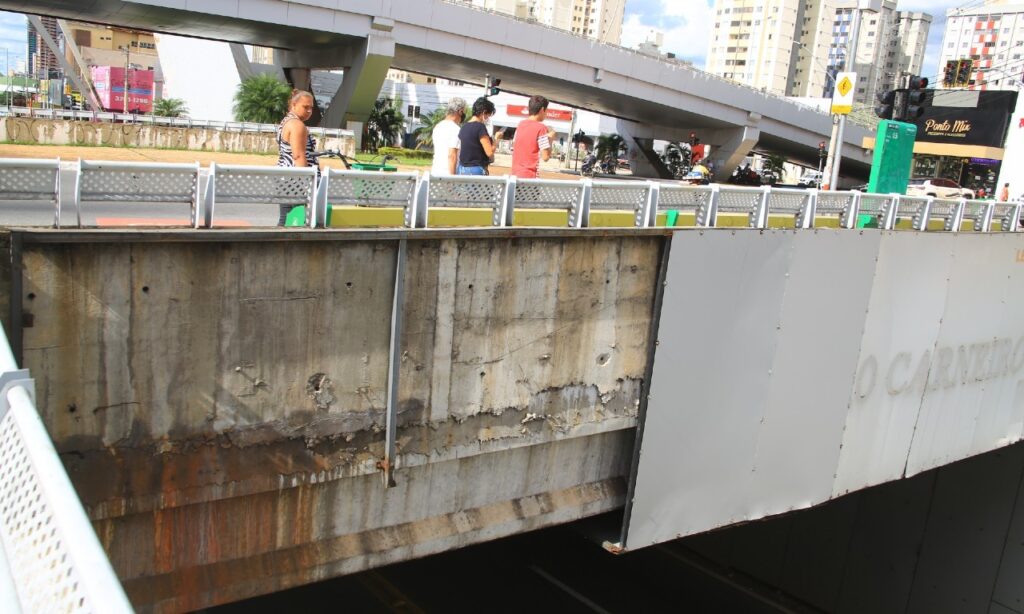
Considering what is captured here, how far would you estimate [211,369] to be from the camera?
6707 millimetres

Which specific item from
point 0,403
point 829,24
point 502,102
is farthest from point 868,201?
point 829,24

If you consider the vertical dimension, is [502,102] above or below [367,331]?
above

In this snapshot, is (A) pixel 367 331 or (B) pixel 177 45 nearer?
(A) pixel 367 331

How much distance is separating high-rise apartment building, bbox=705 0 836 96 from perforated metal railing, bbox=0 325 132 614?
15579 centimetres

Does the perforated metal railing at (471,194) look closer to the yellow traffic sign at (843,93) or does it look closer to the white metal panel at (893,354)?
the white metal panel at (893,354)

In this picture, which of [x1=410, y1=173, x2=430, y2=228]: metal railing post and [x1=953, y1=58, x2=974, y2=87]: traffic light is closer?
[x1=410, y1=173, x2=430, y2=228]: metal railing post

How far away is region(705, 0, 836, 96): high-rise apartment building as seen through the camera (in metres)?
150

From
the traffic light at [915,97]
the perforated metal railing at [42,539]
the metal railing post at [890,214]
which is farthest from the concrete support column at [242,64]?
the perforated metal railing at [42,539]

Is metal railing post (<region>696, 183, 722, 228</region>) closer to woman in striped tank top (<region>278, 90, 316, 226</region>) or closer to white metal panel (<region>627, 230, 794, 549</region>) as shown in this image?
white metal panel (<region>627, 230, 794, 549</region>)

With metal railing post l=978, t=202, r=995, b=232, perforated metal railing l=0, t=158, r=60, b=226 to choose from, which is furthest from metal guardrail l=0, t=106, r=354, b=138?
perforated metal railing l=0, t=158, r=60, b=226

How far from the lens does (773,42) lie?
150375 mm

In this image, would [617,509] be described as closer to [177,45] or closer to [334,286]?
[334,286]

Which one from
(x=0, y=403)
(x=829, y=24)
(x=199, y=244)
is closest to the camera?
(x=0, y=403)

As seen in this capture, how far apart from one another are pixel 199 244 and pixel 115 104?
8332 centimetres
